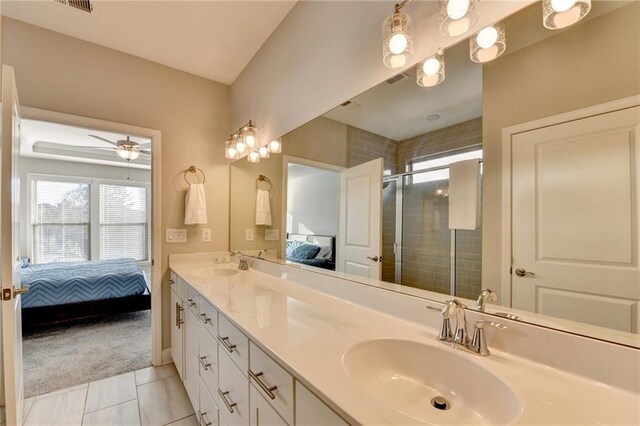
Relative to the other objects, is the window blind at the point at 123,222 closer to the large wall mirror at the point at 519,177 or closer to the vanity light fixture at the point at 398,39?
the large wall mirror at the point at 519,177

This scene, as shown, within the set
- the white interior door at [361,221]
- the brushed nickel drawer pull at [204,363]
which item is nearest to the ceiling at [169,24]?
the white interior door at [361,221]

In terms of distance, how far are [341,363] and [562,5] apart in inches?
46.6

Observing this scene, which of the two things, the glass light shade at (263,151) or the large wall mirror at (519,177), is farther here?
the glass light shade at (263,151)

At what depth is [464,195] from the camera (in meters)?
1.01

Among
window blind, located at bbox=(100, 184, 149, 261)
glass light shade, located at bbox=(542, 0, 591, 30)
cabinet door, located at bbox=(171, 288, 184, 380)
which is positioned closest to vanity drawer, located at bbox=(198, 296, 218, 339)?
cabinet door, located at bbox=(171, 288, 184, 380)

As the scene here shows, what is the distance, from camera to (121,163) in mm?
5312

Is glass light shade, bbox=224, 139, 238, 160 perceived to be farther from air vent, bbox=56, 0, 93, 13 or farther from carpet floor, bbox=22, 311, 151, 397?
carpet floor, bbox=22, 311, 151, 397

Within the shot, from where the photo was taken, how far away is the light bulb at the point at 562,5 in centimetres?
75

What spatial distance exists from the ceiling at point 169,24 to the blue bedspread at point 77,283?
263 cm

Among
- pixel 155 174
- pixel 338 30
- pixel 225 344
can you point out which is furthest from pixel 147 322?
pixel 338 30

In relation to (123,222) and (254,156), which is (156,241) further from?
(123,222)

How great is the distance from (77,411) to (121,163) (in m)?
4.78

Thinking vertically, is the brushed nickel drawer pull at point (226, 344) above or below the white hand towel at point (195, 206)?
below

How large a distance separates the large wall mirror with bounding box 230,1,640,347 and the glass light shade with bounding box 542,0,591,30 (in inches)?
0.7
